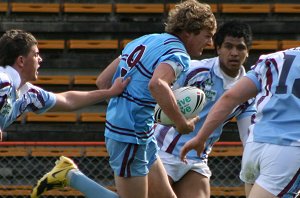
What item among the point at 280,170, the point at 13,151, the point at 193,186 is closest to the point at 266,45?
the point at 13,151

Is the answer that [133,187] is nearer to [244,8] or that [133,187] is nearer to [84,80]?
[84,80]

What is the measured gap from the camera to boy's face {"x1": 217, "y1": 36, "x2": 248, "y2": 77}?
6.04 meters

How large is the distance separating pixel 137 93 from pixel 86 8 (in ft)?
22.1

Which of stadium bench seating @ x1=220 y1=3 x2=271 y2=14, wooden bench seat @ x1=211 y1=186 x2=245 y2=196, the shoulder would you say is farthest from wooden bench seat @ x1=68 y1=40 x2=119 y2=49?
the shoulder

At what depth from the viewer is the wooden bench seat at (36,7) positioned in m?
11.6

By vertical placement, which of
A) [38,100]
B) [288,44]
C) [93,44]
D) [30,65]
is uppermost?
[30,65]

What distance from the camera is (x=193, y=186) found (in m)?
5.98

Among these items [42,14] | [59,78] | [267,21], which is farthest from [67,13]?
[267,21]

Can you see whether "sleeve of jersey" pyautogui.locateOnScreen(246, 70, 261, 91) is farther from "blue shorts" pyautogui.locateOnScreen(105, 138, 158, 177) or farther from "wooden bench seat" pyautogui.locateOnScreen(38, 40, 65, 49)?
"wooden bench seat" pyautogui.locateOnScreen(38, 40, 65, 49)

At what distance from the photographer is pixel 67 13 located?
11.8m

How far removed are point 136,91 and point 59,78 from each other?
6086mm

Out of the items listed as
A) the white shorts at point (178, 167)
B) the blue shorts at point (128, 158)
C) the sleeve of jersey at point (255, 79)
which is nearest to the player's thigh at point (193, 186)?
the white shorts at point (178, 167)

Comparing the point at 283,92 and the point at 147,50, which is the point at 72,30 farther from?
the point at 283,92

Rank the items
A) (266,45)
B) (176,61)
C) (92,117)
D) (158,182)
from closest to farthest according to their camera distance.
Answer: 1. (176,61)
2. (158,182)
3. (92,117)
4. (266,45)
